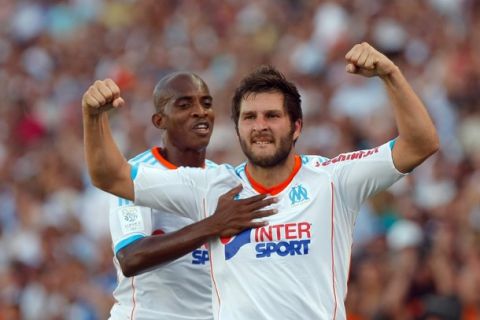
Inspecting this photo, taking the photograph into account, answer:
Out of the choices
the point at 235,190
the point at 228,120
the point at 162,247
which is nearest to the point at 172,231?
the point at 162,247

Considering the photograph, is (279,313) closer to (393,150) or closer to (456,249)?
(393,150)

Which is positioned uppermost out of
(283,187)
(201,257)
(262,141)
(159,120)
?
(159,120)

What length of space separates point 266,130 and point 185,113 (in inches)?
53.5

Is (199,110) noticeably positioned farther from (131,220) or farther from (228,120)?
(228,120)

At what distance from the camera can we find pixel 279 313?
5754 millimetres

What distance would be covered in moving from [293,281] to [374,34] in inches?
308

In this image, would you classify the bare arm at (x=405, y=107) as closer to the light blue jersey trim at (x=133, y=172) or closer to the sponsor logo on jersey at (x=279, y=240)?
the sponsor logo on jersey at (x=279, y=240)

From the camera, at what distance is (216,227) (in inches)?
231

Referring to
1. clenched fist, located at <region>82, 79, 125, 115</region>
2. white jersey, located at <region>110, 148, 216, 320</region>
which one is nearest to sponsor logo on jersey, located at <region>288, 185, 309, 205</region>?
clenched fist, located at <region>82, 79, 125, 115</region>

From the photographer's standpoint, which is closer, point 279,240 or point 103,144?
point 279,240

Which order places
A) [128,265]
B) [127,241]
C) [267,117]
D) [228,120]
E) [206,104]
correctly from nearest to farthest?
[267,117]
[128,265]
[127,241]
[206,104]
[228,120]

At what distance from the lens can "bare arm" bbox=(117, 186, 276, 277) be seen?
586 centimetres

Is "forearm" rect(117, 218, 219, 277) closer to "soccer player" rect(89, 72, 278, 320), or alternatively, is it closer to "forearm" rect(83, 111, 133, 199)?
"soccer player" rect(89, 72, 278, 320)

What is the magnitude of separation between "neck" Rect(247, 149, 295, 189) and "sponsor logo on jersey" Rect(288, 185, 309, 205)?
8 centimetres
